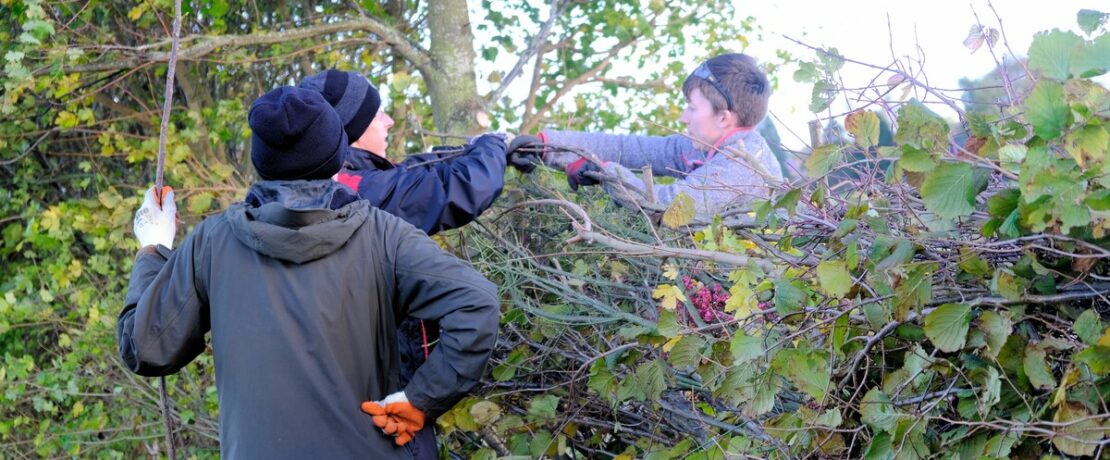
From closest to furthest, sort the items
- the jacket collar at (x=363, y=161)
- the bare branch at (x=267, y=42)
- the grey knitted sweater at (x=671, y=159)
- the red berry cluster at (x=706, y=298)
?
the red berry cluster at (x=706, y=298) → the jacket collar at (x=363, y=161) → the grey knitted sweater at (x=671, y=159) → the bare branch at (x=267, y=42)

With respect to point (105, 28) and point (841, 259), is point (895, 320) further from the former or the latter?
point (105, 28)

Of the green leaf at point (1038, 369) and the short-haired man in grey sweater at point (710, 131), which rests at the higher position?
the short-haired man in grey sweater at point (710, 131)

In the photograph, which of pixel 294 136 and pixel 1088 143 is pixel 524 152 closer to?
pixel 294 136

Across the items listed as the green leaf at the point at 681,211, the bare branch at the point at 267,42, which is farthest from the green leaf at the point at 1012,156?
the bare branch at the point at 267,42

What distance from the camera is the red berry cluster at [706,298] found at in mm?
2967

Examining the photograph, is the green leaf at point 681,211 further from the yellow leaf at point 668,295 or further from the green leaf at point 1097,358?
the green leaf at point 1097,358

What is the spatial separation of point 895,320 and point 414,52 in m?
3.75

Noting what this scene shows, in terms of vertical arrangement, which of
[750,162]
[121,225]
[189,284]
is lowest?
[121,225]

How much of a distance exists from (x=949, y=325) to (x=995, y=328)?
0.24 feet

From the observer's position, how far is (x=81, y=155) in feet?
21.8

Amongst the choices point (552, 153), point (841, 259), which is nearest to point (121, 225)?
point (552, 153)

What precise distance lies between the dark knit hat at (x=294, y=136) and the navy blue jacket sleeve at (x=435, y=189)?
0.51m

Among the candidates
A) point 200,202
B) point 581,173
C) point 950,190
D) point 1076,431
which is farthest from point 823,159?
point 200,202

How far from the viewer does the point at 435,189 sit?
3150 mm
